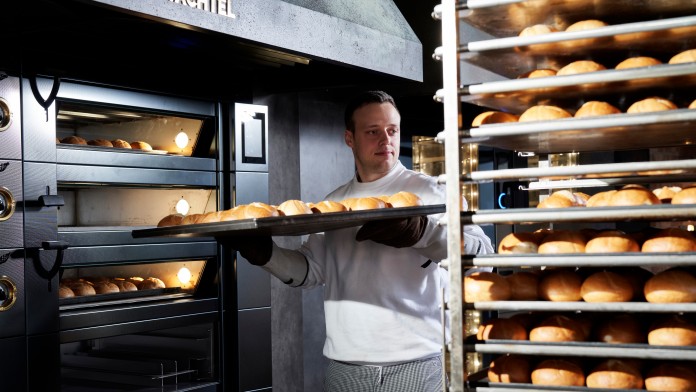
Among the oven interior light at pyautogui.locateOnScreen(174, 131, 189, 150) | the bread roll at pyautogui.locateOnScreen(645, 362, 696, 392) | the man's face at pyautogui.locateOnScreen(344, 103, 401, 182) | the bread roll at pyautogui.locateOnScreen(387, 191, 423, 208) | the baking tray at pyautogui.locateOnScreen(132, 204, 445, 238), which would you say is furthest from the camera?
the oven interior light at pyautogui.locateOnScreen(174, 131, 189, 150)

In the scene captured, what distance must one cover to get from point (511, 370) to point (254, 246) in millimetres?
1198

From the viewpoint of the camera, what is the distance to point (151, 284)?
3.68 m

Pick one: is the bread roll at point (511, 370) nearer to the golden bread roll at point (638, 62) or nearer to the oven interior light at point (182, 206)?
the golden bread roll at point (638, 62)

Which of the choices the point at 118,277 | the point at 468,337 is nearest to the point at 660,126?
the point at 468,337

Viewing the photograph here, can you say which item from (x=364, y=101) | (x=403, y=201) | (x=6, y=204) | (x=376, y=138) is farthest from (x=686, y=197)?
(x=6, y=204)

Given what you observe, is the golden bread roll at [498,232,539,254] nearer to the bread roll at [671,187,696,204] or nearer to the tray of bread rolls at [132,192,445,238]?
the bread roll at [671,187,696,204]

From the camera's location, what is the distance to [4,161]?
302cm

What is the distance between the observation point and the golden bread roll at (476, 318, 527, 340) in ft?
5.76

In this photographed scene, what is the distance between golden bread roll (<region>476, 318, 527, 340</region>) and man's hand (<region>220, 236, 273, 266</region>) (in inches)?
42.3

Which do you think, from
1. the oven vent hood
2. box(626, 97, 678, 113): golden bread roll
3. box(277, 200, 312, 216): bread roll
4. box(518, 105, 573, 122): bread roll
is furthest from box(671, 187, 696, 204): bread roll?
the oven vent hood

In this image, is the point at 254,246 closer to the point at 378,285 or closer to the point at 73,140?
the point at 378,285

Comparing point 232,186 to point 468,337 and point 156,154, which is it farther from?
point 468,337

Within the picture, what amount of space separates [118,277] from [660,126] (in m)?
2.61

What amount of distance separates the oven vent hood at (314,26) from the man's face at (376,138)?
14.8 inches
